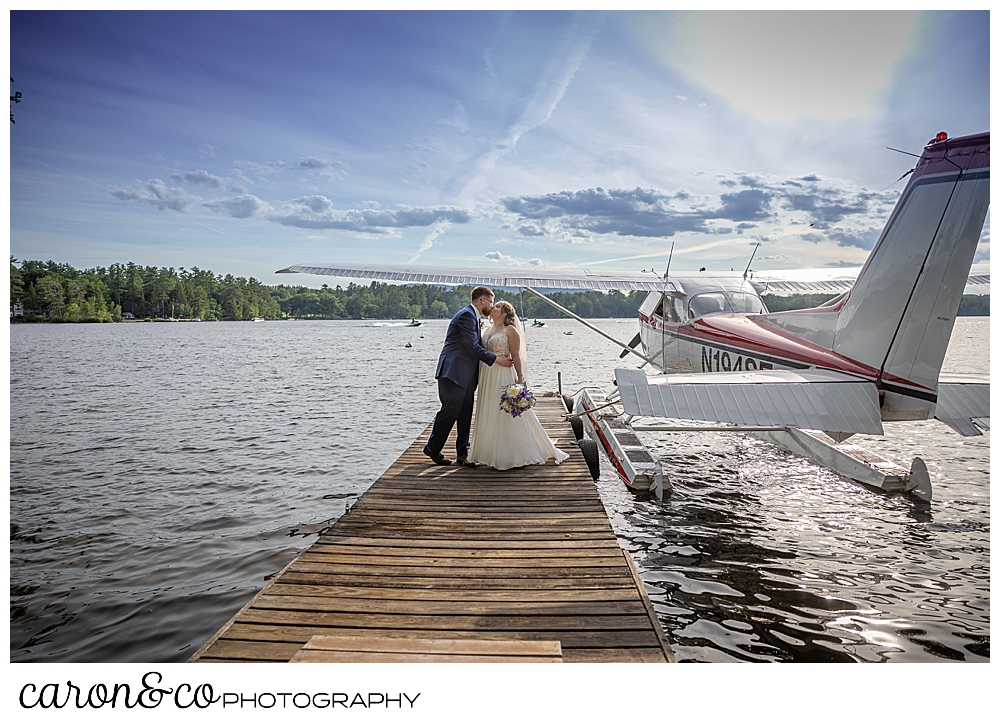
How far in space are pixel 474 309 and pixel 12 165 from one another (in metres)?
3.65

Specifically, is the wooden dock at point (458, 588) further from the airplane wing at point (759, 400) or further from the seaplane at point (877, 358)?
the seaplane at point (877, 358)

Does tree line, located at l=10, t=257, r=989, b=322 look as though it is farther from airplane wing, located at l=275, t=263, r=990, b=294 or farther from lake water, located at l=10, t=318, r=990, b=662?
lake water, located at l=10, t=318, r=990, b=662

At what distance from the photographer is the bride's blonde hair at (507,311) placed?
18.8ft

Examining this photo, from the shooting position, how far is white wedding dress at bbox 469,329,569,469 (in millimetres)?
5734

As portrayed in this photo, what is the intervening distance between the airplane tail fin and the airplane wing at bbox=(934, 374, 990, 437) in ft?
0.35

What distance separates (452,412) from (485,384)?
45 cm

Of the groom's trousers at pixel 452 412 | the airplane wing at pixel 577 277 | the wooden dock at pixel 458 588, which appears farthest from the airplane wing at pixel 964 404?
the groom's trousers at pixel 452 412

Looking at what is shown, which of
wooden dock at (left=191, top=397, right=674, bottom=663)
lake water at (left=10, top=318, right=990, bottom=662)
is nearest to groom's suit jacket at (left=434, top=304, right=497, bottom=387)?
wooden dock at (left=191, top=397, right=674, bottom=663)

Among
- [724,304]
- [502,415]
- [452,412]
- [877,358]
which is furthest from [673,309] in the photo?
[452,412]

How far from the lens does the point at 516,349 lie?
18.6ft

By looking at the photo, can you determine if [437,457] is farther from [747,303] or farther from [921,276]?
[747,303]

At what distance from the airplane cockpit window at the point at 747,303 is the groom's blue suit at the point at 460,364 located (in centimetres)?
491

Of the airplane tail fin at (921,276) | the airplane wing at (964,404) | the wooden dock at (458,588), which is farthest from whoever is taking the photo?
the airplane wing at (964,404)
